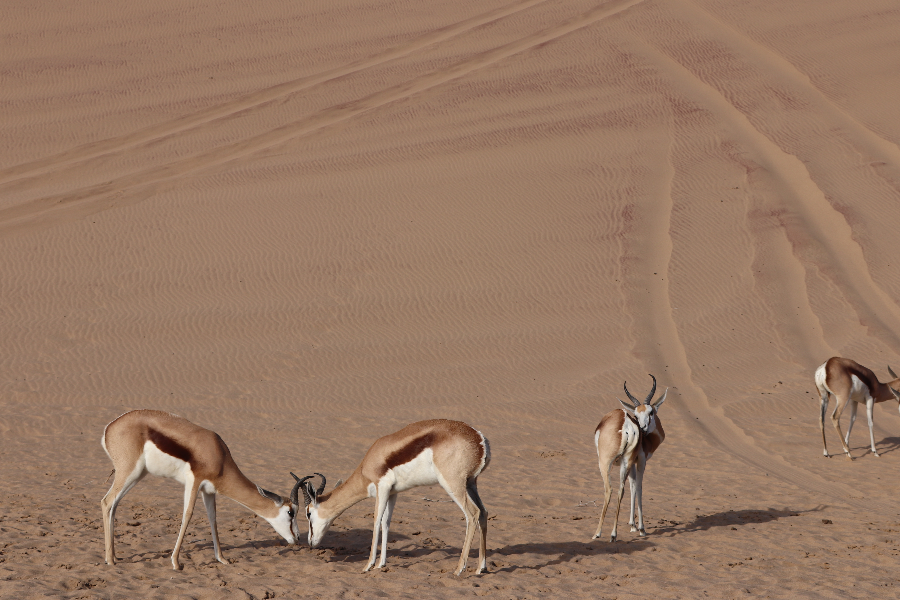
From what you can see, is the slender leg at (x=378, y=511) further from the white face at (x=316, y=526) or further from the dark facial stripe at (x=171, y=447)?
the dark facial stripe at (x=171, y=447)

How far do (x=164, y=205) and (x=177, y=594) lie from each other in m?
24.0

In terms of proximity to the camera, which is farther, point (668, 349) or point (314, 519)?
point (668, 349)

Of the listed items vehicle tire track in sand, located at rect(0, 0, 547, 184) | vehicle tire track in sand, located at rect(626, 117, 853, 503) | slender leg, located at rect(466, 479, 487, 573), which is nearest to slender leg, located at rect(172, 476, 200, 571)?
slender leg, located at rect(466, 479, 487, 573)

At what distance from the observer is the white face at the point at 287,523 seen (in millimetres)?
9430

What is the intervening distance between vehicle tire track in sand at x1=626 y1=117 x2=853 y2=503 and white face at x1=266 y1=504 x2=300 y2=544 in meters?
7.78

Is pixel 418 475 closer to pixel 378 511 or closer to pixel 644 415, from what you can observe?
pixel 378 511

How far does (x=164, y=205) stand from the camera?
30172mm

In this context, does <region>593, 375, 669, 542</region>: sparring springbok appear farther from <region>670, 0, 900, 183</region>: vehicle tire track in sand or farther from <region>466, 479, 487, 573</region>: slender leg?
<region>670, 0, 900, 183</region>: vehicle tire track in sand

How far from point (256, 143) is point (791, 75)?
23.7 meters

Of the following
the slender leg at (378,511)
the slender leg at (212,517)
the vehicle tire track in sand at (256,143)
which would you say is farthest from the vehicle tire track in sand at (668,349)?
the vehicle tire track in sand at (256,143)

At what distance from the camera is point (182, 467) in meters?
9.31

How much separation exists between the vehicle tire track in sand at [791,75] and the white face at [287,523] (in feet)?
91.6

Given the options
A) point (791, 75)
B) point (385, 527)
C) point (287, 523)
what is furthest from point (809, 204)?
point (287, 523)

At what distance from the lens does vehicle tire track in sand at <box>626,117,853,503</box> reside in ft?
46.8
